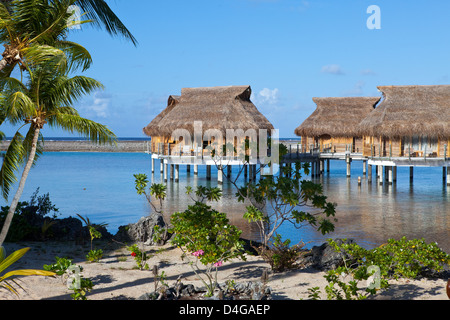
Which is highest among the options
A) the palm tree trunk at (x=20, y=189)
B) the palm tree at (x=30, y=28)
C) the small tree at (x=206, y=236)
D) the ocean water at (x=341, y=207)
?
the palm tree at (x=30, y=28)

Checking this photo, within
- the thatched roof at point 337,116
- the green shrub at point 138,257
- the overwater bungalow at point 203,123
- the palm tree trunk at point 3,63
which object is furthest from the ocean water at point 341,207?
the palm tree trunk at point 3,63

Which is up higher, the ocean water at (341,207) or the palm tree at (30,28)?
the palm tree at (30,28)

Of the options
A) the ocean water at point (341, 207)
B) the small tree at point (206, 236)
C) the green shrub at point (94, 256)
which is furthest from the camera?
the ocean water at point (341, 207)

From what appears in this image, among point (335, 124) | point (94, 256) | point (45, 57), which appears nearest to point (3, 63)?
point (45, 57)

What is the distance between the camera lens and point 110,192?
1220 inches

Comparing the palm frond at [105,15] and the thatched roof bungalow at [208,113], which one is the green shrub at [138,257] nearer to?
the palm frond at [105,15]

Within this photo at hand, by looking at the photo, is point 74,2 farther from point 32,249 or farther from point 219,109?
point 219,109

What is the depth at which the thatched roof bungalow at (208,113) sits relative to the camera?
3347 centimetres

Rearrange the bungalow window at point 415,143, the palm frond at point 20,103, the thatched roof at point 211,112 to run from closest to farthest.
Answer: the palm frond at point 20,103 → the bungalow window at point 415,143 → the thatched roof at point 211,112

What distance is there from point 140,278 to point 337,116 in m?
32.2

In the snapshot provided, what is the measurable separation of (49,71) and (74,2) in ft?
5.49

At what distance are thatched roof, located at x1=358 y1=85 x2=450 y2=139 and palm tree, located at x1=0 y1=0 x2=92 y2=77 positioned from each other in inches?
946
